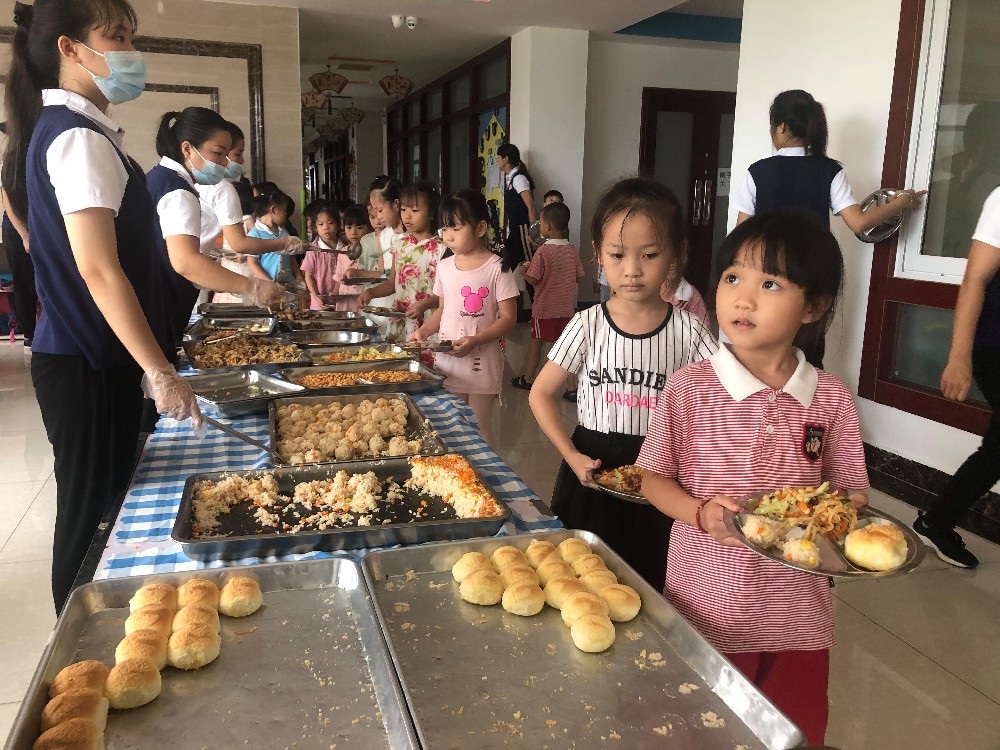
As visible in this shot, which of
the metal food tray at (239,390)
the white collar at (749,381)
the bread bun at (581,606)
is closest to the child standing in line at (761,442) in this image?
the white collar at (749,381)

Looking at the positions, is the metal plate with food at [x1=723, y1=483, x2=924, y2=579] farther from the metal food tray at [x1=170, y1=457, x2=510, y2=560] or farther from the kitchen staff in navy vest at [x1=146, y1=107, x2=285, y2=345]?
the kitchen staff in navy vest at [x1=146, y1=107, x2=285, y2=345]

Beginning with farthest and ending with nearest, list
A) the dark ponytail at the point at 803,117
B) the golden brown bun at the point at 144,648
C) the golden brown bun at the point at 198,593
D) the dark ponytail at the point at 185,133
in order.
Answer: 1. the dark ponytail at the point at 803,117
2. the dark ponytail at the point at 185,133
3. the golden brown bun at the point at 198,593
4. the golden brown bun at the point at 144,648

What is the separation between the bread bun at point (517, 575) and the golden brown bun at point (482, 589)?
0.01 metres

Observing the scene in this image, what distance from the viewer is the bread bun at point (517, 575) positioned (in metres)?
0.99

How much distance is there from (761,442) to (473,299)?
5.03 ft

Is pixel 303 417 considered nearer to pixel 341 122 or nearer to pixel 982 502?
pixel 982 502

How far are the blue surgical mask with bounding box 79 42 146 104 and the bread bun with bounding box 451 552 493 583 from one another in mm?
1196

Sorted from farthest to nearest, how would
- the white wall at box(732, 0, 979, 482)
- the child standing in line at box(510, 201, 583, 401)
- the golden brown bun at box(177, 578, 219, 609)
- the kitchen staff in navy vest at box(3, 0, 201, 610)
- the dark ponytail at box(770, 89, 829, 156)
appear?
the child standing in line at box(510, 201, 583, 401) → the white wall at box(732, 0, 979, 482) → the dark ponytail at box(770, 89, 829, 156) → the kitchen staff in navy vest at box(3, 0, 201, 610) → the golden brown bun at box(177, 578, 219, 609)

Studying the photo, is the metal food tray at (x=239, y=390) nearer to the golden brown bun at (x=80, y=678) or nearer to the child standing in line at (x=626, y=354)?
the child standing in line at (x=626, y=354)

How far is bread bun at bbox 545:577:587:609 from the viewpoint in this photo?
958 millimetres

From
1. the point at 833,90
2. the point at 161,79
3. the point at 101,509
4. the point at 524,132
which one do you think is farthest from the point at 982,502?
the point at 161,79

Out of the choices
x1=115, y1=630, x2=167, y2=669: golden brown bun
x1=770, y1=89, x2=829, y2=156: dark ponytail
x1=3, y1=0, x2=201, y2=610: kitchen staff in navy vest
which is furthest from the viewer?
x1=770, y1=89, x2=829, y2=156: dark ponytail

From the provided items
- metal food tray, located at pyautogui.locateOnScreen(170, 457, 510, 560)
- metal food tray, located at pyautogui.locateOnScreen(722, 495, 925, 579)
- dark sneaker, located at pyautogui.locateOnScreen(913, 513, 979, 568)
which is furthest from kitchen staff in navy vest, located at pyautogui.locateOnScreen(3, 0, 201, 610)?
dark sneaker, located at pyautogui.locateOnScreen(913, 513, 979, 568)

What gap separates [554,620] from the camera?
3.14 ft
